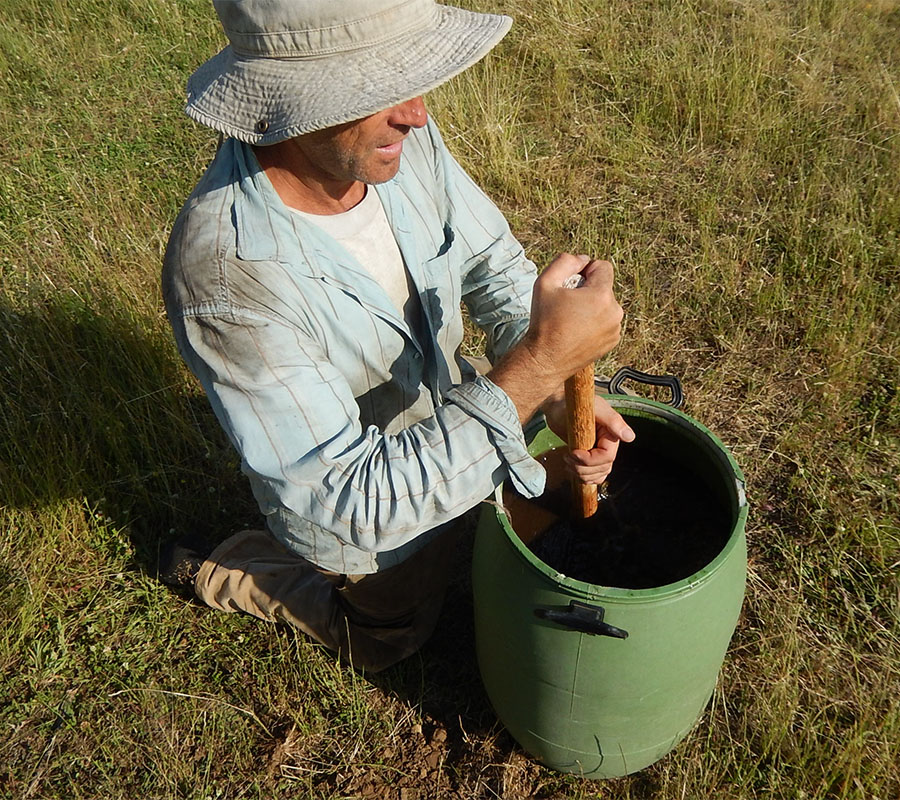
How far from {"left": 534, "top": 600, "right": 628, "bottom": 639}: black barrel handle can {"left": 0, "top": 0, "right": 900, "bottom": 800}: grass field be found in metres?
0.78

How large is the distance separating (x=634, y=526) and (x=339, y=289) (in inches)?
37.6

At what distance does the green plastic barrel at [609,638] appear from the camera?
1.71 m

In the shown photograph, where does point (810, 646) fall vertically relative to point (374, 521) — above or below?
below

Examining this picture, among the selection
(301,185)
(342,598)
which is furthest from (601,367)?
(301,185)

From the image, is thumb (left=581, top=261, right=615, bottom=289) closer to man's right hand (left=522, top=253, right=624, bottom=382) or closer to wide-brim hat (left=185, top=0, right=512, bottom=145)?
man's right hand (left=522, top=253, right=624, bottom=382)

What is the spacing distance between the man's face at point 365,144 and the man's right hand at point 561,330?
0.39m

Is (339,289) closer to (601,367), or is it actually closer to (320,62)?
(320,62)

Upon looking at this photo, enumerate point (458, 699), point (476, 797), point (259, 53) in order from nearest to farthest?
point (259, 53) < point (476, 797) < point (458, 699)

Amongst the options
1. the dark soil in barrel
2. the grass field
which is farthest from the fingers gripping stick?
the grass field

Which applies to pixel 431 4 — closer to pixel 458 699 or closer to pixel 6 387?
pixel 458 699

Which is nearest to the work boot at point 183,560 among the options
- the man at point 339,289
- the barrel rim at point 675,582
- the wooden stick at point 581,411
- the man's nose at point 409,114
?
the man at point 339,289

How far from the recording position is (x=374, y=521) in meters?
1.63

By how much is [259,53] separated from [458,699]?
186 cm

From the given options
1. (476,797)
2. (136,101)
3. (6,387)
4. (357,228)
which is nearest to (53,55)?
(136,101)
